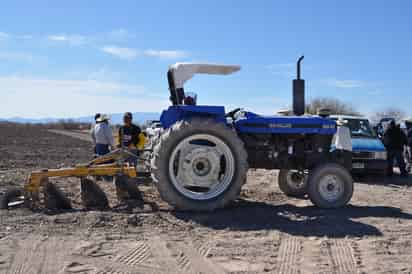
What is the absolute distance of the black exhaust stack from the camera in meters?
8.43

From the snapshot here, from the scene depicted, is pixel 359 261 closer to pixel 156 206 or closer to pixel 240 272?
pixel 240 272

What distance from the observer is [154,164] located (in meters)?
7.66

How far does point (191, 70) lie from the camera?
8.45 metres

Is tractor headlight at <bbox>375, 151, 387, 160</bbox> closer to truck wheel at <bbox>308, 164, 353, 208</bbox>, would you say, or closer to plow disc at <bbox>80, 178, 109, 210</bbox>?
truck wheel at <bbox>308, 164, 353, 208</bbox>

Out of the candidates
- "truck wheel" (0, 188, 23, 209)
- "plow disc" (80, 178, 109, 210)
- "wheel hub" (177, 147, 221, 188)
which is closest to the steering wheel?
"wheel hub" (177, 147, 221, 188)

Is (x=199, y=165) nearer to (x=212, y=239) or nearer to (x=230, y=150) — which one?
(x=230, y=150)

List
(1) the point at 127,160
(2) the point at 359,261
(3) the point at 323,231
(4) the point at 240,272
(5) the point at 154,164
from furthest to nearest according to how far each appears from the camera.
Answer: (1) the point at 127,160 → (5) the point at 154,164 → (3) the point at 323,231 → (2) the point at 359,261 → (4) the point at 240,272

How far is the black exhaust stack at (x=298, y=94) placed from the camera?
8.43m

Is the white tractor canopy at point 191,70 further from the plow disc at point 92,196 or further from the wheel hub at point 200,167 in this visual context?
the plow disc at point 92,196

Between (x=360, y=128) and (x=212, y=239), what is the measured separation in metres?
9.25

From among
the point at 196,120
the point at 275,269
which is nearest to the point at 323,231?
the point at 275,269

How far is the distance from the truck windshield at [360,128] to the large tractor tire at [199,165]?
7.05 metres

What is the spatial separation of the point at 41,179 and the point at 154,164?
5.53 feet

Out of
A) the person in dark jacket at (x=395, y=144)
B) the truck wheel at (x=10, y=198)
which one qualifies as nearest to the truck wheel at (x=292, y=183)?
the truck wheel at (x=10, y=198)
